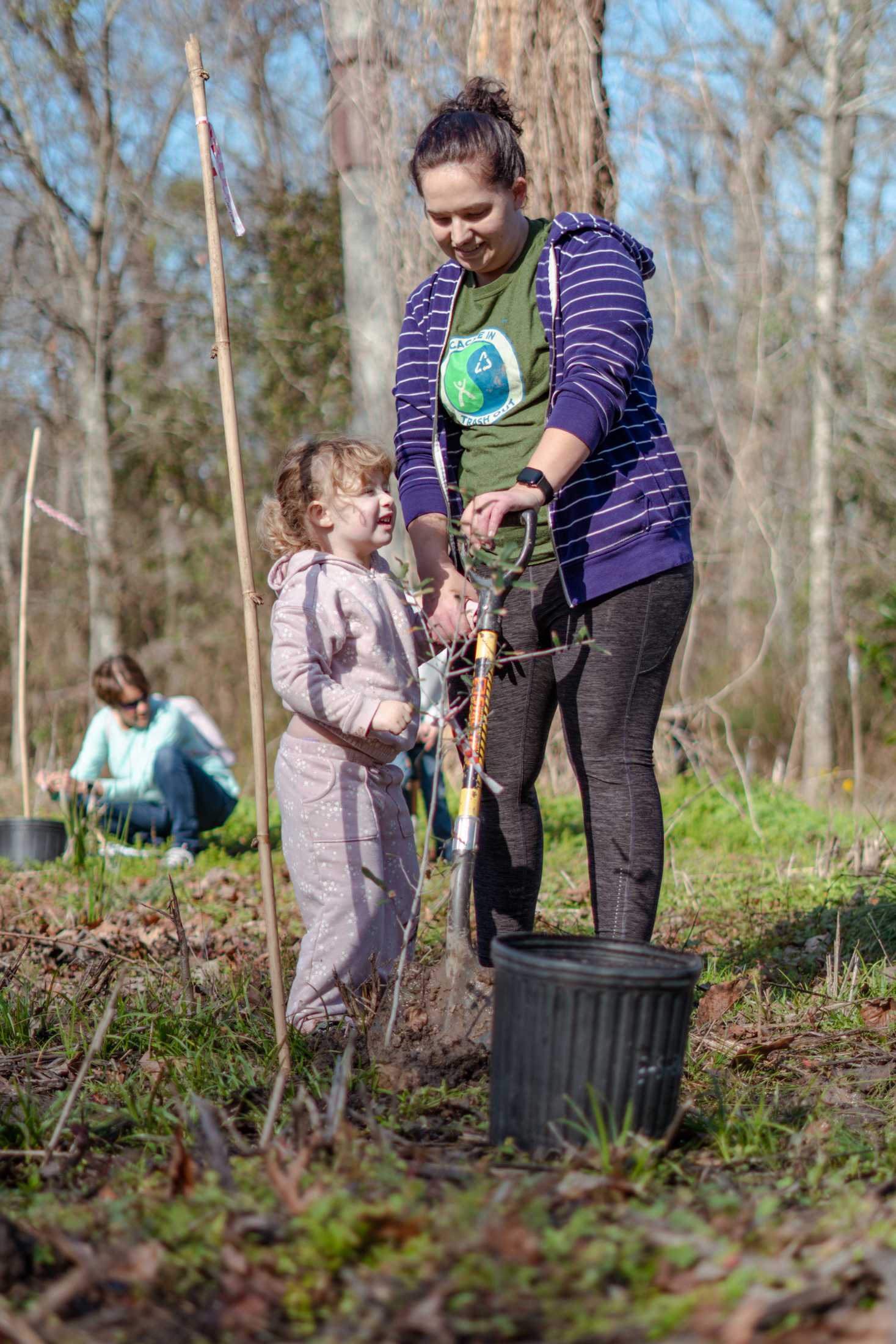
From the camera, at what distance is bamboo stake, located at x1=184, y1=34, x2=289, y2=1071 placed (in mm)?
2277

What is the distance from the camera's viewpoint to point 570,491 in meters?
2.70

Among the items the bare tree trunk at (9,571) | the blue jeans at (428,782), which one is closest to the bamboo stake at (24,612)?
the blue jeans at (428,782)

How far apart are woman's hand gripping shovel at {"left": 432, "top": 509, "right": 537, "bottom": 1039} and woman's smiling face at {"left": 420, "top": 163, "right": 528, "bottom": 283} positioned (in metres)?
0.61

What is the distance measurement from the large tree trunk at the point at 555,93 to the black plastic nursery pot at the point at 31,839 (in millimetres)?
3731

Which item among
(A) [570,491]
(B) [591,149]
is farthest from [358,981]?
(B) [591,149]

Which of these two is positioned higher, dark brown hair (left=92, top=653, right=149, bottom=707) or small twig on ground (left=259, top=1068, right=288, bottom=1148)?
dark brown hair (left=92, top=653, right=149, bottom=707)

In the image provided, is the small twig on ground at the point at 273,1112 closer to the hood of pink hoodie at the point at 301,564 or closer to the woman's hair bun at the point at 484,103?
the hood of pink hoodie at the point at 301,564

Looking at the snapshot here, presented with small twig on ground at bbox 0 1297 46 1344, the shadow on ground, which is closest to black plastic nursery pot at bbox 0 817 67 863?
the shadow on ground

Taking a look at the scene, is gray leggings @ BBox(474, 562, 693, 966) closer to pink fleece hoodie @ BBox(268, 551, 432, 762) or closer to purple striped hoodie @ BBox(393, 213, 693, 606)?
purple striped hoodie @ BBox(393, 213, 693, 606)

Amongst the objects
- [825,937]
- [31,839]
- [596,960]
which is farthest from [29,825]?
[596,960]

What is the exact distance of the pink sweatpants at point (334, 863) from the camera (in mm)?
2912

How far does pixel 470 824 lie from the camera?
92.7 inches

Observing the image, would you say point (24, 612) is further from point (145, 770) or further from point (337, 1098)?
point (337, 1098)

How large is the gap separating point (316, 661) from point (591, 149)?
4.02 meters
